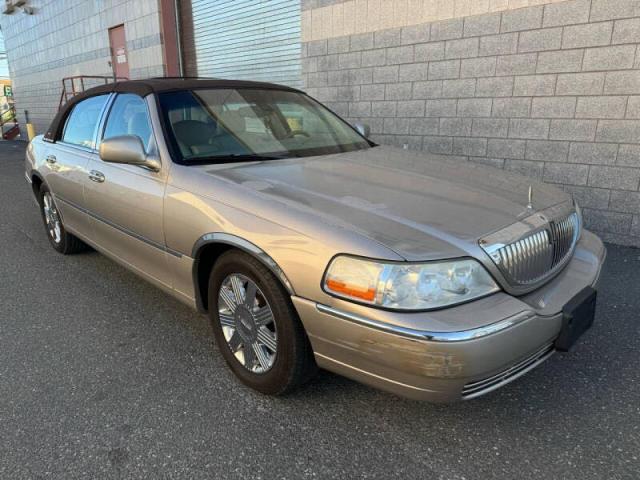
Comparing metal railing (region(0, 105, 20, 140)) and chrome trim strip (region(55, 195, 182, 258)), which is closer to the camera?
chrome trim strip (region(55, 195, 182, 258))

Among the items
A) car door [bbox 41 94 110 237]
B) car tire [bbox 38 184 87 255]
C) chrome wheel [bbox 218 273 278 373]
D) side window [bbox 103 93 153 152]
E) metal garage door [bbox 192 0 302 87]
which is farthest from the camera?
metal garage door [bbox 192 0 302 87]

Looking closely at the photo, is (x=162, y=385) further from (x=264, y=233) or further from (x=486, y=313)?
(x=486, y=313)

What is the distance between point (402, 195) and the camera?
2426 mm

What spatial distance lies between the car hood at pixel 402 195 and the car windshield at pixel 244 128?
0.59 ft

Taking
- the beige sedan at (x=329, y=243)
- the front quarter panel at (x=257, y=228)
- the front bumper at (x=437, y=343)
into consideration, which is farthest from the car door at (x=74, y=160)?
the front bumper at (x=437, y=343)

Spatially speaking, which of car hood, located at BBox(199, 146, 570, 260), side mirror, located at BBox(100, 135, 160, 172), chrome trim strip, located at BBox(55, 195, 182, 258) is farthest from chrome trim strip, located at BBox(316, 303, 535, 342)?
side mirror, located at BBox(100, 135, 160, 172)

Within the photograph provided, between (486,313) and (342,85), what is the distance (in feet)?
19.4

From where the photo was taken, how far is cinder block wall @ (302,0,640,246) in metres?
4.67

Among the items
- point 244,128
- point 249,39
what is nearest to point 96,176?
point 244,128

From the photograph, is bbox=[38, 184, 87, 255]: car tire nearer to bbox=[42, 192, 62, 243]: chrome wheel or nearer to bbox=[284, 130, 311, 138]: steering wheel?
bbox=[42, 192, 62, 243]: chrome wheel

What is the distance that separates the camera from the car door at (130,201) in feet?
9.51

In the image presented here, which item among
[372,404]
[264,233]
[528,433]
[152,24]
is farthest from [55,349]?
[152,24]

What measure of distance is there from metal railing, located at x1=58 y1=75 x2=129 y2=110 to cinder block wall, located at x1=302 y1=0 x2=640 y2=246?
9.38 metres

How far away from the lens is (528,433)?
7.31 ft
